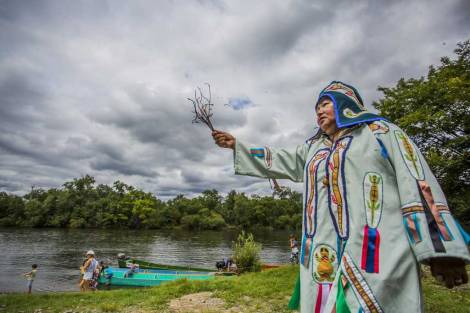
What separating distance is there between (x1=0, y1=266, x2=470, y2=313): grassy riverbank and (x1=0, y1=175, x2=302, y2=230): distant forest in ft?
226

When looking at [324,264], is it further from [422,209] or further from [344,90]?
[344,90]

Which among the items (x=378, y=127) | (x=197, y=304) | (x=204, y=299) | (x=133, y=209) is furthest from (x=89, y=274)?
(x=133, y=209)

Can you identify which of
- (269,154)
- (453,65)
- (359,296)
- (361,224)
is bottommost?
(359,296)

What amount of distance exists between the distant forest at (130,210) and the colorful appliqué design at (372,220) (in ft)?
246

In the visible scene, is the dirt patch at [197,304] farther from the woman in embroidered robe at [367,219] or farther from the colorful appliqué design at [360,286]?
the colorful appliqué design at [360,286]

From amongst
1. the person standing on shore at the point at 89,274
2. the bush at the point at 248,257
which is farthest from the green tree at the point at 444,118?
the person standing on shore at the point at 89,274

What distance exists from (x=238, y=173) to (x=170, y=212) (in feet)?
268

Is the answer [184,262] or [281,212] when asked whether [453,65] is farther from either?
[281,212]

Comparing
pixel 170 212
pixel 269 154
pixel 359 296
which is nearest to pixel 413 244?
pixel 359 296

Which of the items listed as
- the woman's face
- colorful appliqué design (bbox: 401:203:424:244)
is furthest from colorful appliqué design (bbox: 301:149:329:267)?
colorful appliqué design (bbox: 401:203:424:244)

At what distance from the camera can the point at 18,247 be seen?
117 feet

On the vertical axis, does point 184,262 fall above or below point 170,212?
below

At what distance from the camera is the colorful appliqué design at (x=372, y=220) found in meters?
1.44

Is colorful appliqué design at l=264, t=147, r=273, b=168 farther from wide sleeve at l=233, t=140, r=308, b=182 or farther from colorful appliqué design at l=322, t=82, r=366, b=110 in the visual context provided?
colorful appliqué design at l=322, t=82, r=366, b=110
